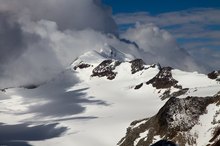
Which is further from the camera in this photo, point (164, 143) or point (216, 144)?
point (216, 144)

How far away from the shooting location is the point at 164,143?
509 ft

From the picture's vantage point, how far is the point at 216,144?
191 metres

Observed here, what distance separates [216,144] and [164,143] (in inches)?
1715
